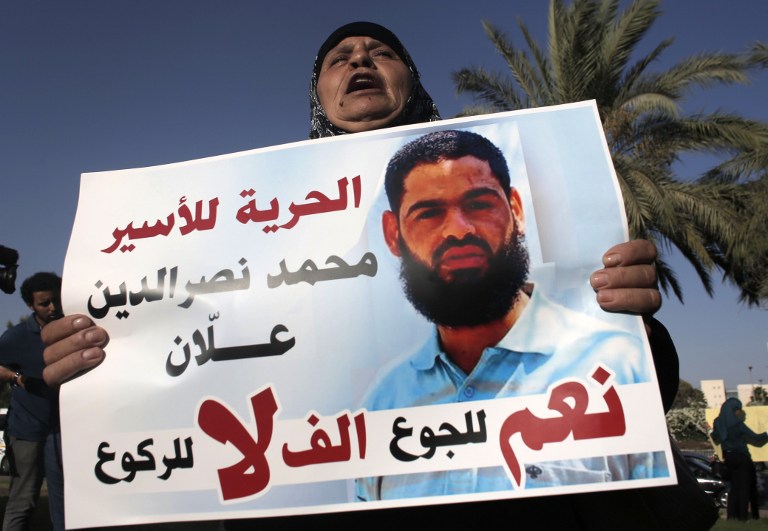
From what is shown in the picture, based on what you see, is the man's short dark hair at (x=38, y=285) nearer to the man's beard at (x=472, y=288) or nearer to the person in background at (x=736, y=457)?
the man's beard at (x=472, y=288)

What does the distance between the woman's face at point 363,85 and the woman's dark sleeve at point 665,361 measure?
3.13 feet

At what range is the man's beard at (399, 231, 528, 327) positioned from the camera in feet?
5.01

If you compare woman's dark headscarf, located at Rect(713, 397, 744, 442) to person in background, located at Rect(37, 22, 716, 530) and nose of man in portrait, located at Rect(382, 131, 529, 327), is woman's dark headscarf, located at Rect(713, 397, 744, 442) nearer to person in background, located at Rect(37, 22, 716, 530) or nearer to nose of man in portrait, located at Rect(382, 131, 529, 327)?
person in background, located at Rect(37, 22, 716, 530)

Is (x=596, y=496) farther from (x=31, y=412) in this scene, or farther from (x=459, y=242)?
(x=31, y=412)

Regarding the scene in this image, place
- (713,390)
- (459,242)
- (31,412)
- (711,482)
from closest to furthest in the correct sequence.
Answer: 1. (459,242)
2. (31,412)
3. (711,482)
4. (713,390)

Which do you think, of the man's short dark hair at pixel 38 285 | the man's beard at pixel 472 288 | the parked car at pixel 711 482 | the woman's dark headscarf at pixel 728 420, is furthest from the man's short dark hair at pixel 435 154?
the parked car at pixel 711 482

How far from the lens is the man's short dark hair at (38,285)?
392 centimetres

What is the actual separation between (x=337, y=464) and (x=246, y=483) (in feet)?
0.70

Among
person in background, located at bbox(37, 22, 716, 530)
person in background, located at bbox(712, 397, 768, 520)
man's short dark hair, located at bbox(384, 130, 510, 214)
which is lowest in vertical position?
person in background, located at bbox(712, 397, 768, 520)

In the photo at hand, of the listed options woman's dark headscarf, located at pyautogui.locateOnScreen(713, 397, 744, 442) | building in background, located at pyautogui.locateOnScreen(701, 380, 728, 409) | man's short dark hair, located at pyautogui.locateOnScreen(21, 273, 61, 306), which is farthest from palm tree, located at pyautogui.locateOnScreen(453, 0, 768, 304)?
building in background, located at pyautogui.locateOnScreen(701, 380, 728, 409)

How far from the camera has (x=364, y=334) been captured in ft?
5.07

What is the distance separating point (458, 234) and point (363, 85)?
66cm

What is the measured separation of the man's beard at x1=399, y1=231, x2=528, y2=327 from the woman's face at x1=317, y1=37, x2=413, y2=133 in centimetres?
58

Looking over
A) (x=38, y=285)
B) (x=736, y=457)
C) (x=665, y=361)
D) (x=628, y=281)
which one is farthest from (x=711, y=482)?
(x=628, y=281)
